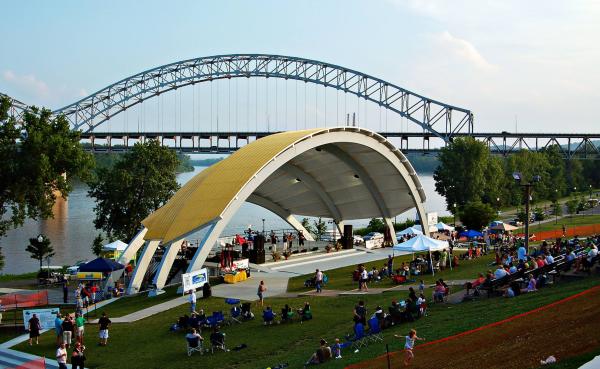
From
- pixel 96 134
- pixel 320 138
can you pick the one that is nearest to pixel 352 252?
pixel 320 138

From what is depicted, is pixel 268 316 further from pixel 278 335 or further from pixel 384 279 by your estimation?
pixel 384 279

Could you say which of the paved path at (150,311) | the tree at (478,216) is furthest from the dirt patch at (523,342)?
the tree at (478,216)

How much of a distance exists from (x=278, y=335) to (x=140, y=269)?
12.5 metres

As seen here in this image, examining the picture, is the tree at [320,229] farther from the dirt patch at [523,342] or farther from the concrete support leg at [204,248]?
the dirt patch at [523,342]

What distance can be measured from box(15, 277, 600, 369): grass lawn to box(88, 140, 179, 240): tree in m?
27.9

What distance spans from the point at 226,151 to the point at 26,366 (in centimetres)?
11651

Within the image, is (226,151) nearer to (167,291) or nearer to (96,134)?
(96,134)

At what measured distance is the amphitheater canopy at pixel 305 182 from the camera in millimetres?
29859

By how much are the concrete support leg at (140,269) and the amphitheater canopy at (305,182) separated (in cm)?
62

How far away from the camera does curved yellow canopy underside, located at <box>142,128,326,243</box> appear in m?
28.8

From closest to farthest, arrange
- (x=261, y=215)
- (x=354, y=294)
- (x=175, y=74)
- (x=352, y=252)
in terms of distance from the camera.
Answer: (x=354, y=294) < (x=352, y=252) < (x=261, y=215) < (x=175, y=74)

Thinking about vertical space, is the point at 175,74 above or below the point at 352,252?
above

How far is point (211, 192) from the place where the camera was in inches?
1208

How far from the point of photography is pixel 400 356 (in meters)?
15.3
